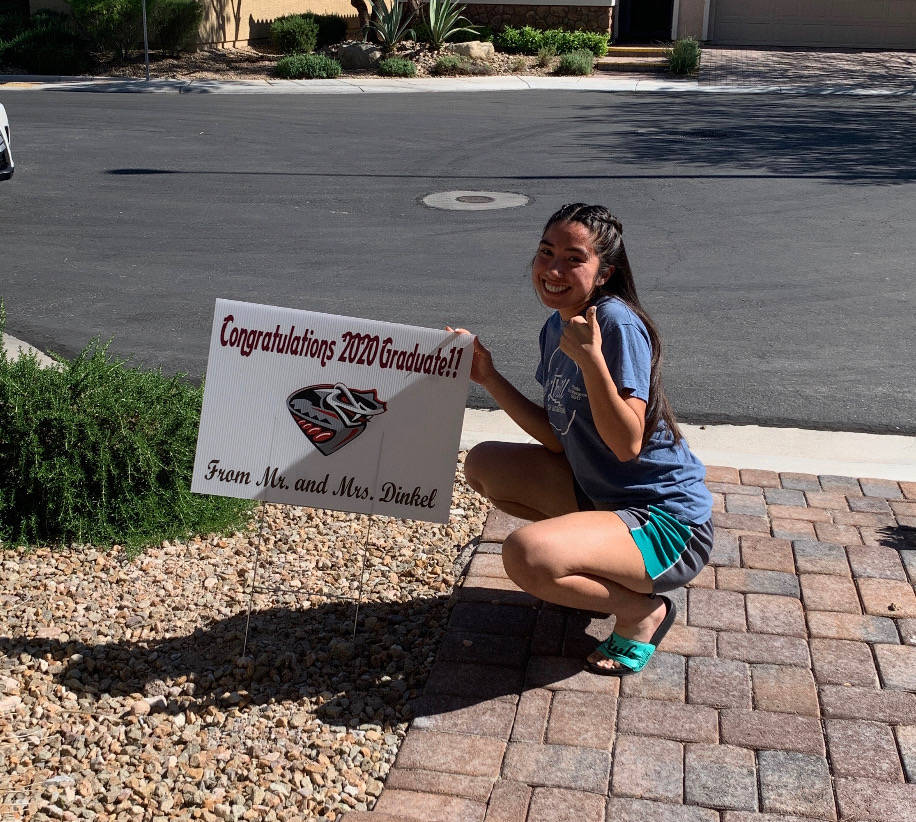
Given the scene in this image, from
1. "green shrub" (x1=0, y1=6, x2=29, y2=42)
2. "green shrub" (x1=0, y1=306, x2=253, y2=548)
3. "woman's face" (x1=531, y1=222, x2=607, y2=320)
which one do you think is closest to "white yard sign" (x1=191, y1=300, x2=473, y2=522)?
"woman's face" (x1=531, y1=222, x2=607, y2=320)

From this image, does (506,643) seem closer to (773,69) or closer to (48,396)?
(48,396)

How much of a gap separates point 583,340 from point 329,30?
1045 inches

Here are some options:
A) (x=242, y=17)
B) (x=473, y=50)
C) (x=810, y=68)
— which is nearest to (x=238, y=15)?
(x=242, y=17)

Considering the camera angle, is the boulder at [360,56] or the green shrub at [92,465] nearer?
the green shrub at [92,465]

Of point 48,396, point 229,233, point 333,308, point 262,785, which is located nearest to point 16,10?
point 229,233

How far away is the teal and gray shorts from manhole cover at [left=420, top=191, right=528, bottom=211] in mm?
8282

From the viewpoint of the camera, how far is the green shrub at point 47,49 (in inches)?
912

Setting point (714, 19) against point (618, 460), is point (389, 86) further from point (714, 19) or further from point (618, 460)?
point (618, 460)

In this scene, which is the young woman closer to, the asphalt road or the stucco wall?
the asphalt road

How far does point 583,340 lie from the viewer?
10.2ft

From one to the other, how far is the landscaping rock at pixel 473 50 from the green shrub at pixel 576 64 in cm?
180

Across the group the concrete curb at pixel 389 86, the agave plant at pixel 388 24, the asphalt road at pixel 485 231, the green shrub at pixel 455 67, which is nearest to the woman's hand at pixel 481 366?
the asphalt road at pixel 485 231

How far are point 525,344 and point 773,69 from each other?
20560 millimetres

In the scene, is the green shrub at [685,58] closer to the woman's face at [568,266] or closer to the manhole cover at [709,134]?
the manhole cover at [709,134]
